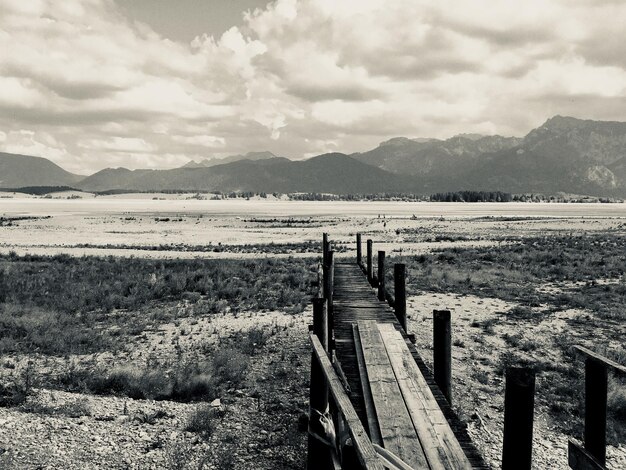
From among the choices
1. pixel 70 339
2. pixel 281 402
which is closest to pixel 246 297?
pixel 70 339

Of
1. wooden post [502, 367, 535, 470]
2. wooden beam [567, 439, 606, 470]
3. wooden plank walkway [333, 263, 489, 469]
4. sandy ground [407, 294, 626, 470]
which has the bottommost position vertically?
sandy ground [407, 294, 626, 470]

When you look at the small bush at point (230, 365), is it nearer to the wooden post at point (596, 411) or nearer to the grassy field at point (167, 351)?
the grassy field at point (167, 351)

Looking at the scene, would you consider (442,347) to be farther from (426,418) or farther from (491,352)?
(491,352)

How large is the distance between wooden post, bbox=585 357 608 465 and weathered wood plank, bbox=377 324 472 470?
1.37 metres

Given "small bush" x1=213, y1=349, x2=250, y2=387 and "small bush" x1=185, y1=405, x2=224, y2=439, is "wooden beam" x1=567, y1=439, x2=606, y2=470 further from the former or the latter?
"small bush" x1=213, y1=349, x2=250, y2=387

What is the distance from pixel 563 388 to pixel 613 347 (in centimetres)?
339

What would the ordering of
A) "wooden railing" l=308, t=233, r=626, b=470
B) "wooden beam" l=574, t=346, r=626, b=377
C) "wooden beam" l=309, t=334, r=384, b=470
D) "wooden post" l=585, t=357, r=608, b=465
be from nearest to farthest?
1. "wooden beam" l=309, t=334, r=384, b=470
2. "wooden railing" l=308, t=233, r=626, b=470
3. "wooden beam" l=574, t=346, r=626, b=377
4. "wooden post" l=585, t=357, r=608, b=465

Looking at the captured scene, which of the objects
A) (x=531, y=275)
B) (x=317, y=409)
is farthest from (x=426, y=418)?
(x=531, y=275)

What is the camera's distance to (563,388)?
8945 millimetres

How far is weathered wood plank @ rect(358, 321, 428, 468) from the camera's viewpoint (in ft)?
13.9

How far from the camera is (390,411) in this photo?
488 centimetres

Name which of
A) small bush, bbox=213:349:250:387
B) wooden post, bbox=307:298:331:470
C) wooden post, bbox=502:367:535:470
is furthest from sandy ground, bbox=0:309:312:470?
wooden post, bbox=502:367:535:470

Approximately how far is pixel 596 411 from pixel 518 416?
156 centimetres

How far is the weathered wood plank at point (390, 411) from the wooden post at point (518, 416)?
0.78 metres
